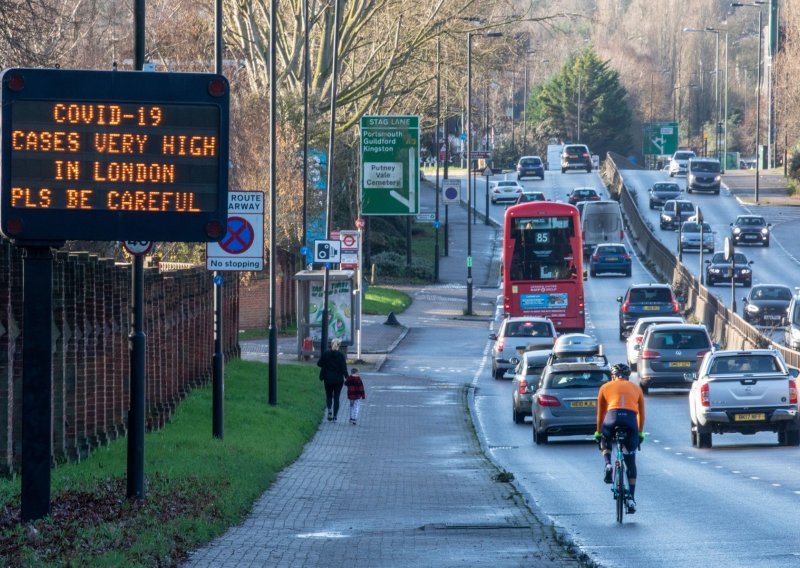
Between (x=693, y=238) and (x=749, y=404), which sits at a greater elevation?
(x=693, y=238)

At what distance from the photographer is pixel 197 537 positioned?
41.9ft

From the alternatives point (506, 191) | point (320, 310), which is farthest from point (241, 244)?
point (506, 191)

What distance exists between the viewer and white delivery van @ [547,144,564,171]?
142625 millimetres

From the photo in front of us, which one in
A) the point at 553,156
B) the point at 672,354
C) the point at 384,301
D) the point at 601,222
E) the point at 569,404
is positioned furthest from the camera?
the point at 553,156

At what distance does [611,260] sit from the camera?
72.2m

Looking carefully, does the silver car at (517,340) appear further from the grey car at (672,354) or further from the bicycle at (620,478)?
the bicycle at (620,478)

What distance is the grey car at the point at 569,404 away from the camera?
26.1 m

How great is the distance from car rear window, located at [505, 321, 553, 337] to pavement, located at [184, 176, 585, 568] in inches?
279

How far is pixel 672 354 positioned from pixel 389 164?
41.8 ft

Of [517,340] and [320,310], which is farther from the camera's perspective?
[320,310]

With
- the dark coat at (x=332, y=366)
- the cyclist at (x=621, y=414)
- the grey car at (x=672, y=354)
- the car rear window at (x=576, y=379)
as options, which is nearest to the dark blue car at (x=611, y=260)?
the grey car at (x=672, y=354)

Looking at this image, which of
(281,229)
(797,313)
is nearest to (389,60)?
(281,229)

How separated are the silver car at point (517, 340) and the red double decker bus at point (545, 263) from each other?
6.13 m

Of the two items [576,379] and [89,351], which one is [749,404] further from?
[89,351]
